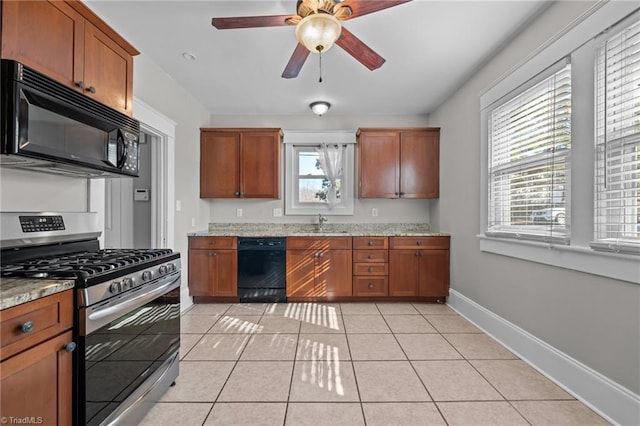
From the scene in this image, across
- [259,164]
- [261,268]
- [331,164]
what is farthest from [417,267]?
[259,164]

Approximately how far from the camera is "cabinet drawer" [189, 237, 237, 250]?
347cm

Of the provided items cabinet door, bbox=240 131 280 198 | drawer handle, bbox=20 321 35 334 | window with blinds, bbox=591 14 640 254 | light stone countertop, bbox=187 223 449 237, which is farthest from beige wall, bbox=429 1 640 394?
drawer handle, bbox=20 321 35 334

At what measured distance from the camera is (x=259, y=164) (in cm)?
383

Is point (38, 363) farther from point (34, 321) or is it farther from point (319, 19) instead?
point (319, 19)

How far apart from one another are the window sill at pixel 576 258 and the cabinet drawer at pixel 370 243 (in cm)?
130

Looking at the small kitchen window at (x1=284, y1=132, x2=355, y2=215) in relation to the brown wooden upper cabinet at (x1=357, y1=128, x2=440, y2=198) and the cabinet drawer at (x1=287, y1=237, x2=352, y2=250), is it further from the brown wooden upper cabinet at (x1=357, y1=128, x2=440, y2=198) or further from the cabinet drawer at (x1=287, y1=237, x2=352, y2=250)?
the cabinet drawer at (x1=287, y1=237, x2=352, y2=250)

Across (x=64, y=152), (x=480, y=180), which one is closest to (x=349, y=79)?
(x=480, y=180)

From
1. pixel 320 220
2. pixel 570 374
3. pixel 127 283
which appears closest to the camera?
pixel 127 283

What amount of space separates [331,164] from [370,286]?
1.75m

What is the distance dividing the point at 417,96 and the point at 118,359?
12.0 feet

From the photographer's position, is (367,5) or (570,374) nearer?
(367,5)

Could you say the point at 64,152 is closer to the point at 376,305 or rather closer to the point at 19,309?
the point at 19,309

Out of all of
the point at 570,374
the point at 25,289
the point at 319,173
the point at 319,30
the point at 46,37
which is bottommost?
the point at 570,374

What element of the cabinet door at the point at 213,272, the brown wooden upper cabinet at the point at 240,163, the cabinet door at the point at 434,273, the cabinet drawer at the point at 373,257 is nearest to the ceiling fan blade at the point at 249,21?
the brown wooden upper cabinet at the point at 240,163
